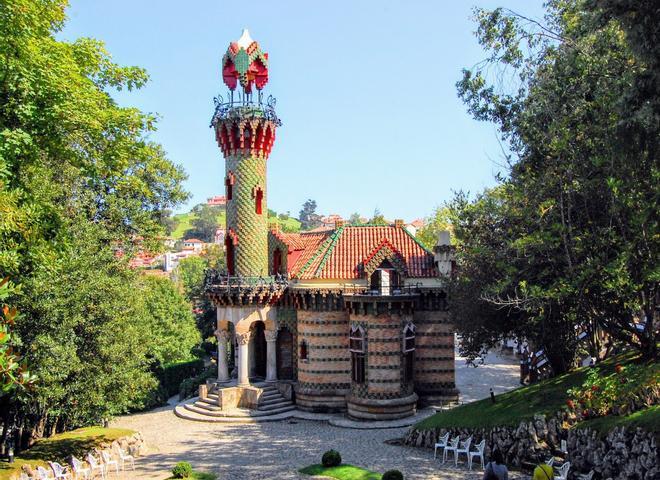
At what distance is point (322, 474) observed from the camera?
788 inches

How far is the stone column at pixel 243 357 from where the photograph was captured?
32.0 metres

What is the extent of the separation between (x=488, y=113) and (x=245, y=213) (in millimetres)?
13735

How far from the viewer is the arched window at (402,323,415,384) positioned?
98.0ft

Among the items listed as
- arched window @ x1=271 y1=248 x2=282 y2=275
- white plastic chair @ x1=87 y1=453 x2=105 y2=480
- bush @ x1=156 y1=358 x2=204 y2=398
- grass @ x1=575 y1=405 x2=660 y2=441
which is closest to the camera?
grass @ x1=575 y1=405 x2=660 y2=441

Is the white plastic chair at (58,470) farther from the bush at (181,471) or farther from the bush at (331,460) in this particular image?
the bush at (331,460)

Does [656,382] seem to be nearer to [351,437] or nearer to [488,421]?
[488,421]

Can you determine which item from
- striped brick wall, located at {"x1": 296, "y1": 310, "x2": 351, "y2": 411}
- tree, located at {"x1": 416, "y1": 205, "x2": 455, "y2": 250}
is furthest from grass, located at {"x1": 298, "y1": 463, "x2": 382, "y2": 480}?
tree, located at {"x1": 416, "y1": 205, "x2": 455, "y2": 250}

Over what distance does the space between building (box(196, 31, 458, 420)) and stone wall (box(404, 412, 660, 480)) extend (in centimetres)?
812

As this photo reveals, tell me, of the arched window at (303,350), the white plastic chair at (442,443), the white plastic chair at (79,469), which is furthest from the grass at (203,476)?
the arched window at (303,350)

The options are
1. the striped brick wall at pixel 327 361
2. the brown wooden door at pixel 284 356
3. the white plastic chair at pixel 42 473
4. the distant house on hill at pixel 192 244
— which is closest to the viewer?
the white plastic chair at pixel 42 473

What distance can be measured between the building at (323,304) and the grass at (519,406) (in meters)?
5.55

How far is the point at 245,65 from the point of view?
32844 mm

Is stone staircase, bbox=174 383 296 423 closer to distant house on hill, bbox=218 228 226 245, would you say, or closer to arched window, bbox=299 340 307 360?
arched window, bbox=299 340 307 360

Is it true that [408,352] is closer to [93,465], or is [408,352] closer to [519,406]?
[519,406]
